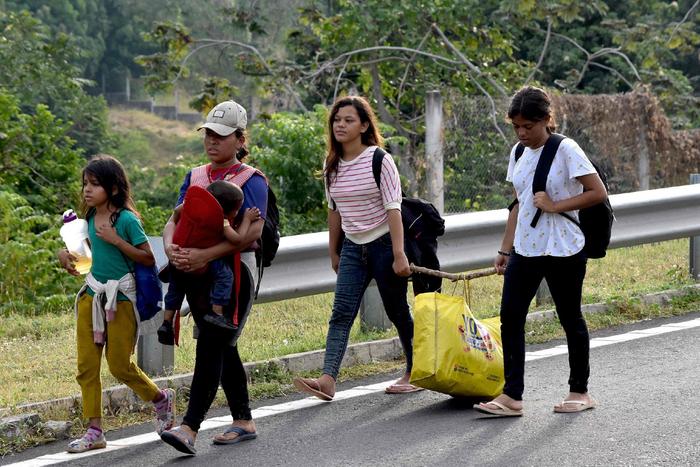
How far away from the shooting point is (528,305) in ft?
20.3

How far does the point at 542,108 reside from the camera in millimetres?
5992

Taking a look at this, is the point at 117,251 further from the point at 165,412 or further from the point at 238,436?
the point at 238,436

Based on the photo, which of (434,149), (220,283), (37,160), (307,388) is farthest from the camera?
(37,160)

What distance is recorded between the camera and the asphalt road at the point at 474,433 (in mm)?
5363

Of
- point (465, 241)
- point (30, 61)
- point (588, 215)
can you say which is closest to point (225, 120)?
point (588, 215)

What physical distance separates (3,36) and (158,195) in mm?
3821

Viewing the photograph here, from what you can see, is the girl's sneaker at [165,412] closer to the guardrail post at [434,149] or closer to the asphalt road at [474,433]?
the asphalt road at [474,433]

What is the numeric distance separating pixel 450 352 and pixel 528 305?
438mm

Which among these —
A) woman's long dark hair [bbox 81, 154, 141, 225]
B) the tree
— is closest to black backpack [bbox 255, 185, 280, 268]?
woman's long dark hair [bbox 81, 154, 141, 225]

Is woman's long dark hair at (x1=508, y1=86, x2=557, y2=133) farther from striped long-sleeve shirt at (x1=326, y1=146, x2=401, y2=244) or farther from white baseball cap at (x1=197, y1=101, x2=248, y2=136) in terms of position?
white baseball cap at (x1=197, y1=101, x2=248, y2=136)

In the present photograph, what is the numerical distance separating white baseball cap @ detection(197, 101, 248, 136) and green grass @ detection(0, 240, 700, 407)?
167cm

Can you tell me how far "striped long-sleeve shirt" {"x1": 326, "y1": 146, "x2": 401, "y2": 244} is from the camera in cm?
651

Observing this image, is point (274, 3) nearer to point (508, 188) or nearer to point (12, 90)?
→ point (12, 90)

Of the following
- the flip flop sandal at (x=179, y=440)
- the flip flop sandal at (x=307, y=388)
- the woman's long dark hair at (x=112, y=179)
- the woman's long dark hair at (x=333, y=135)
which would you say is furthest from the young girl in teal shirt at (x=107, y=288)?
the woman's long dark hair at (x=333, y=135)
